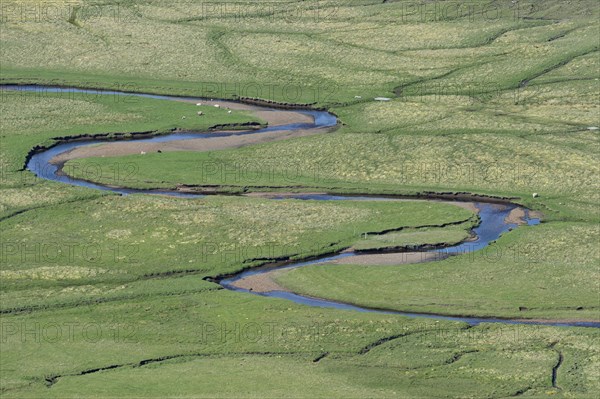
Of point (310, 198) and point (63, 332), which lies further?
point (310, 198)

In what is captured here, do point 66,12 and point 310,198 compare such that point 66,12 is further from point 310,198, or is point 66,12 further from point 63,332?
point 63,332

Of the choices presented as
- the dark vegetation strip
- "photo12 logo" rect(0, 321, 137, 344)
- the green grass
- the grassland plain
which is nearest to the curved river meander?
the green grass

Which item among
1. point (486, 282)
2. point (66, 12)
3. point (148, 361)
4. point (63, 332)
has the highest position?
point (66, 12)

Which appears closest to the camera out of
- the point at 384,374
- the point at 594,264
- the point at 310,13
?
the point at 384,374

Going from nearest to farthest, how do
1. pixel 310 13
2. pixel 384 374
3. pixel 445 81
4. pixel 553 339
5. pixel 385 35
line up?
pixel 384 374, pixel 553 339, pixel 445 81, pixel 385 35, pixel 310 13

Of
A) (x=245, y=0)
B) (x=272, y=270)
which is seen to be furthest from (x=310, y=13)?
(x=272, y=270)

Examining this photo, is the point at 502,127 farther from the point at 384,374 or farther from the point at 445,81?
the point at 384,374

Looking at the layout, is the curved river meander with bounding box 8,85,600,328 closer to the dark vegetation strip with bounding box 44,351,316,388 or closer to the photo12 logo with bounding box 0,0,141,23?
the dark vegetation strip with bounding box 44,351,316,388

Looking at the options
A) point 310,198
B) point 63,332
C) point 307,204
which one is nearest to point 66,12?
point 310,198
